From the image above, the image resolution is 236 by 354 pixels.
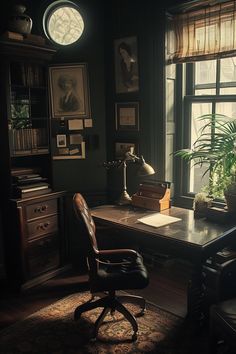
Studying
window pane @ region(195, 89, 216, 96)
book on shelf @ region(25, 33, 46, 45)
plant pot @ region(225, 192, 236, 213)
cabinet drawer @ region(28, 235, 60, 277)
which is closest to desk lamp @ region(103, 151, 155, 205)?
plant pot @ region(225, 192, 236, 213)

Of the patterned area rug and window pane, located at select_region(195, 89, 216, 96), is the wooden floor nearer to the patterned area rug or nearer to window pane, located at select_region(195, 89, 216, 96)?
the patterned area rug

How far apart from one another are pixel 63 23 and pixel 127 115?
1.08 metres

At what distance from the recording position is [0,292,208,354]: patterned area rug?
239 cm

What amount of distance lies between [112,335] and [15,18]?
2572 millimetres

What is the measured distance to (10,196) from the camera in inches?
125

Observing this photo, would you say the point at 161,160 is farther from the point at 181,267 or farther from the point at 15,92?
the point at 15,92

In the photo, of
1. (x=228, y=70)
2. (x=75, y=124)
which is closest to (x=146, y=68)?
(x=228, y=70)

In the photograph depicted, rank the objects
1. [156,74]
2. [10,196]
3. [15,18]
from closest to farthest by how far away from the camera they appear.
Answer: [15,18]
[10,196]
[156,74]

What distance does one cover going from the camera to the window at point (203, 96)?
324 cm

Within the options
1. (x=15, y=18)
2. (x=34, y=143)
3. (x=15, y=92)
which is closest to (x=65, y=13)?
(x=15, y=18)

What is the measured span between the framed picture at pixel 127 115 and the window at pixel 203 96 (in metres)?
0.49

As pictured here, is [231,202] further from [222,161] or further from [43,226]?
[43,226]

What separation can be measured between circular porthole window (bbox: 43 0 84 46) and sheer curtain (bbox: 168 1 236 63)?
945 millimetres

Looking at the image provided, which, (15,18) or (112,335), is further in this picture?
(15,18)
